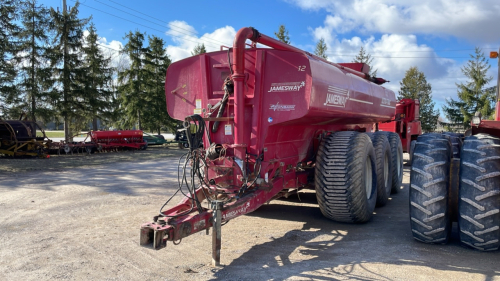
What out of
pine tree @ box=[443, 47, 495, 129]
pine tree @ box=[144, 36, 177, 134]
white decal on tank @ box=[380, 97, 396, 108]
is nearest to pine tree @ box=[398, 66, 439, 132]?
pine tree @ box=[443, 47, 495, 129]

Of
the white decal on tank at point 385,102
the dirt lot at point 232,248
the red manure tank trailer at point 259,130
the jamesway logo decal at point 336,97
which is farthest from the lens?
the white decal on tank at point 385,102

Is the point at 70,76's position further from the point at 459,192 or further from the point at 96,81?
the point at 459,192

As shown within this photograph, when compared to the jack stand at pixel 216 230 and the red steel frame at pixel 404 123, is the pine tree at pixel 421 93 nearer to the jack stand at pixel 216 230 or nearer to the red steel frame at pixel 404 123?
the red steel frame at pixel 404 123

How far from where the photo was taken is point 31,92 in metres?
20.3

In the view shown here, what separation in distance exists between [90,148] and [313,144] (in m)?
15.7

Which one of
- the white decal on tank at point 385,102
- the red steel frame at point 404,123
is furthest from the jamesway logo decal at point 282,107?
the red steel frame at point 404,123

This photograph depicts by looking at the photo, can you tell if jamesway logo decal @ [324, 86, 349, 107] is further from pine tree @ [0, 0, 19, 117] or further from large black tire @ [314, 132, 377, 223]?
pine tree @ [0, 0, 19, 117]

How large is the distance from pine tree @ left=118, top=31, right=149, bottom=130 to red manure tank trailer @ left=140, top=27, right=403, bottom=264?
22850 millimetres

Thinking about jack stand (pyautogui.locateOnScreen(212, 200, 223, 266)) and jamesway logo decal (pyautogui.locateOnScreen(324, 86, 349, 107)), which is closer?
jack stand (pyautogui.locateOnScreen(212, 200, 223, 266))

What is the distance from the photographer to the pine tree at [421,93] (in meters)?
34.9

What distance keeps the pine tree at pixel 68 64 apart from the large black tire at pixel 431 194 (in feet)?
69.2

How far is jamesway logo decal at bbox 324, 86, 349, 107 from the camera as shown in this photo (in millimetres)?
5315

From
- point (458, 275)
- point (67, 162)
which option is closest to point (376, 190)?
point (458, 275)

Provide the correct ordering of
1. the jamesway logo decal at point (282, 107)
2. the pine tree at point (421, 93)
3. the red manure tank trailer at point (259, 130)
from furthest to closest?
the pine tree at point (421, 93)
the jamesway logo decal at point (282, 107)
the red manure tank trailer at point (259, 130)
